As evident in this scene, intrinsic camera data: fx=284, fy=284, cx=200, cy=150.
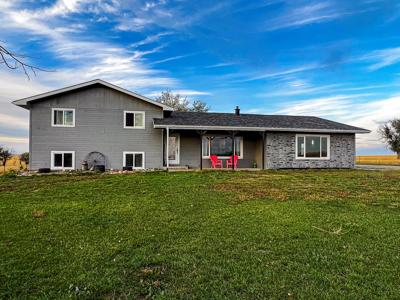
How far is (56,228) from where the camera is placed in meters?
5.59

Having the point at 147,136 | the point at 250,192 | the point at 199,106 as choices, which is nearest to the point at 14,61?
the point at 250,192

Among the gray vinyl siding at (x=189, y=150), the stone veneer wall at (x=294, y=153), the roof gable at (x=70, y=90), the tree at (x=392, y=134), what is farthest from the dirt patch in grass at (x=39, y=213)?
the tree at (x=392, y=134)

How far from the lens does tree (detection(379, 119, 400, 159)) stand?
43750mm

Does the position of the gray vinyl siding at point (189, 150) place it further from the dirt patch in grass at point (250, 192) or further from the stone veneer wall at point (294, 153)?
the dirt patch in grass at point (250, 192)

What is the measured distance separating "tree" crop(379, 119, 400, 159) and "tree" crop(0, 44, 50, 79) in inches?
2020

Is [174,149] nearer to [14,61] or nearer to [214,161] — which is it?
[214,161]

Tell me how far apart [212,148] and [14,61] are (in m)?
15.8

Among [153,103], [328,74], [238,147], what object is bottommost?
[238,147]

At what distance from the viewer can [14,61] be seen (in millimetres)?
2623

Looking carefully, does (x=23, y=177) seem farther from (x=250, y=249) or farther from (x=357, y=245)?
(x=357, y=245)

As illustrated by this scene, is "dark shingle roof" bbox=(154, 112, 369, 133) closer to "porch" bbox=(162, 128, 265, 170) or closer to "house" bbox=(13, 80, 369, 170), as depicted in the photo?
"house" bbox=(13, 80, 369, 170)

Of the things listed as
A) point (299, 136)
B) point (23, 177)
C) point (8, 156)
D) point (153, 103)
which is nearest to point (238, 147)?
point (299, 136)

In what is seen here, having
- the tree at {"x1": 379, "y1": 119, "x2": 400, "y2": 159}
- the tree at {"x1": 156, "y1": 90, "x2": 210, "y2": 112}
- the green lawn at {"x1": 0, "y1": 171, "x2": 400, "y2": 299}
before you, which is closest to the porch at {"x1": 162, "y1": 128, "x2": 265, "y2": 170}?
the green lawn at {"x1": 0, "y1": 171, "x2": 400, "y2": 299}

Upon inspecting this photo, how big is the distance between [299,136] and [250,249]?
14.8 metres
